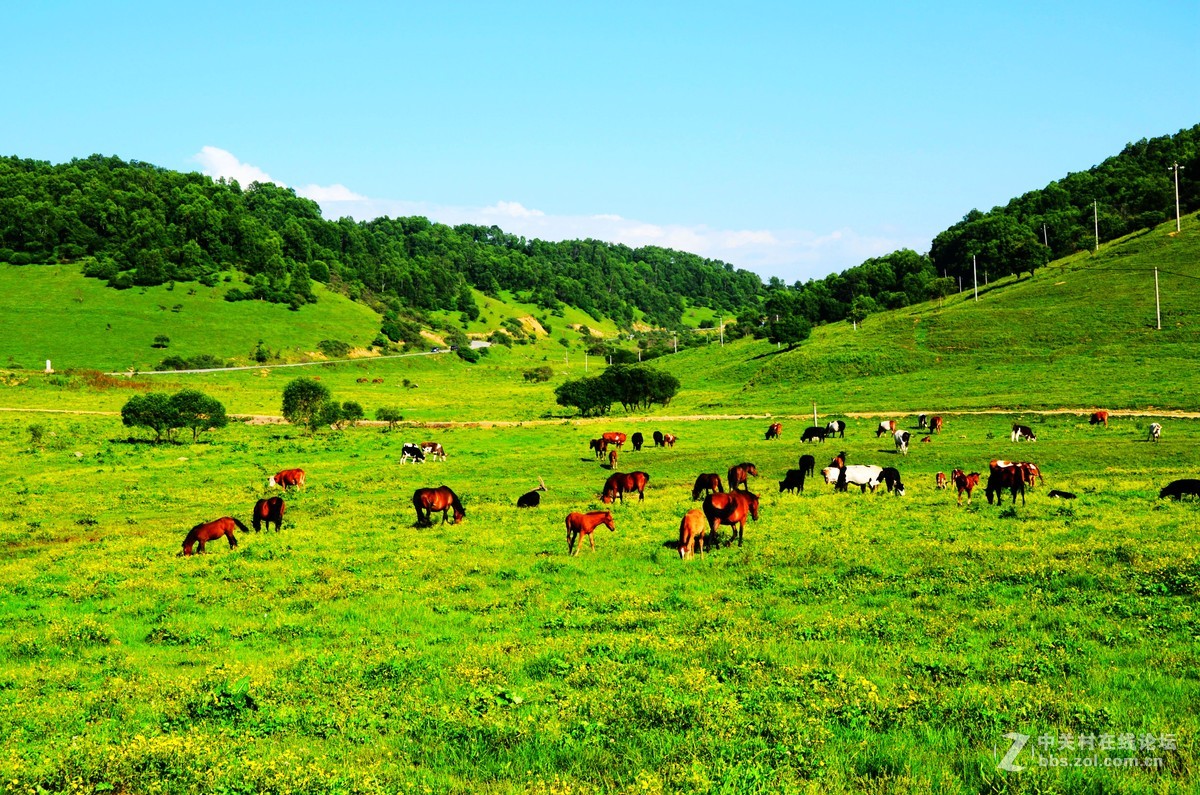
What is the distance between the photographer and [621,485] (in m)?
30.4

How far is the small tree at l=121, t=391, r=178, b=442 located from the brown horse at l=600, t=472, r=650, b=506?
40962mm

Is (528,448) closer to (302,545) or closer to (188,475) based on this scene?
(188,475)

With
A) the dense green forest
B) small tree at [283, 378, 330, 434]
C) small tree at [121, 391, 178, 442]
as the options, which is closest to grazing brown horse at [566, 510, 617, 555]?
small tree at [121, 391, 178, 442]

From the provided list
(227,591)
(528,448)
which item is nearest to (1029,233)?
(528,448)

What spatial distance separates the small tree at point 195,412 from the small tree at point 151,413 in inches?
13.8

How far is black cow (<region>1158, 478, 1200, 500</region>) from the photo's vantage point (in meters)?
25.4

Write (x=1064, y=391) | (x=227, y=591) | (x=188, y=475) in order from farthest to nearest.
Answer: (x=1064, y=391) → (x=188, y=475) → (x=227, y=591)

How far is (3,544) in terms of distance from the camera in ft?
85.1

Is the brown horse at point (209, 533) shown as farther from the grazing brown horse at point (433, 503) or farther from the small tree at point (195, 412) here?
the small tree at point (195, 412)

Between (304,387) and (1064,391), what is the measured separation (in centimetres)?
6314

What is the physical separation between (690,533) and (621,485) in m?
10.5

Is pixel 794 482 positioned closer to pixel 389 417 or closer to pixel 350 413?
pixel 389 417

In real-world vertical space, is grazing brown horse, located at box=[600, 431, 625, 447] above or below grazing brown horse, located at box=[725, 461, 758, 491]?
above

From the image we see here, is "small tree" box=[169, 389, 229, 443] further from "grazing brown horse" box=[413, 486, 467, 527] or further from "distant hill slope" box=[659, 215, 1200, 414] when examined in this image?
"distant hill slope" box=[659, 215, 1200, 414]
